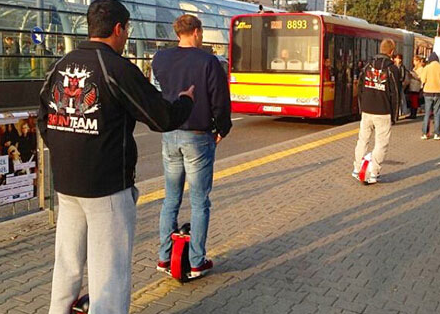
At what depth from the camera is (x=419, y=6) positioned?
5519 cm

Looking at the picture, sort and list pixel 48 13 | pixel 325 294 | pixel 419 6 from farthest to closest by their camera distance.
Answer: pixel 419 6
pixel 48 13
pixel 325 294

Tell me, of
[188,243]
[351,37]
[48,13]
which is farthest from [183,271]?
[48,13]

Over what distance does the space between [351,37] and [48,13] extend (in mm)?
9765

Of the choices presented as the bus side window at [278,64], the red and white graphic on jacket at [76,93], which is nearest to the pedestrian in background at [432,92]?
the bus side window at [278,64]

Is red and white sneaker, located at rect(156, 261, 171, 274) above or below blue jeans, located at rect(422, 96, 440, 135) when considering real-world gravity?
below

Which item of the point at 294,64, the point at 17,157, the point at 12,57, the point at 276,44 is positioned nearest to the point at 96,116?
the point at 17,157

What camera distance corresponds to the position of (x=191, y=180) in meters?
4.30

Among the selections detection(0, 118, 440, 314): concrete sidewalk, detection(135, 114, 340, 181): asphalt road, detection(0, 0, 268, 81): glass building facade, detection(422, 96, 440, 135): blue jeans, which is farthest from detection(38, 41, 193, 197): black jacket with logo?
detection(0, 0, 268, 81): glass building facade

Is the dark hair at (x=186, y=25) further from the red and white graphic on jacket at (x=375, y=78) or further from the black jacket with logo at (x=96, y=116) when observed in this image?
the red and white graphic on jacket at (x=375, y=78)

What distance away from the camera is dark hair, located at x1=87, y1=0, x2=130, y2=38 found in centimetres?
287

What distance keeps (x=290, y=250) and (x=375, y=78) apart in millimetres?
3656

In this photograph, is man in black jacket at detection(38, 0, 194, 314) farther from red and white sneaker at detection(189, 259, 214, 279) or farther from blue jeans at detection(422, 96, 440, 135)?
blue jeans at detection(422, 96, 440, 135)

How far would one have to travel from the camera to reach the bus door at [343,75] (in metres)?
15.7

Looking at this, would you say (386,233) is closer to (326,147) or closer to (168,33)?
(326,147)
